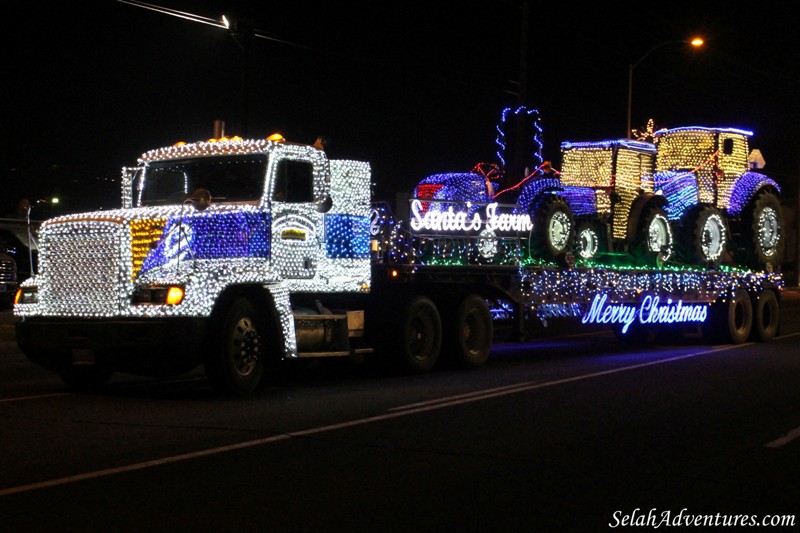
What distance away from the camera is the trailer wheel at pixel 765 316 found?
72.0 feet

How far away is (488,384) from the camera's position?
43.7ft

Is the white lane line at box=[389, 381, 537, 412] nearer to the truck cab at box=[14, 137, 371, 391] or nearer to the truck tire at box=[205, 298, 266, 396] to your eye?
the truck cab at box=[14, 137, 371, 391]

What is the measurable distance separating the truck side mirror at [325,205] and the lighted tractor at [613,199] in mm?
7589

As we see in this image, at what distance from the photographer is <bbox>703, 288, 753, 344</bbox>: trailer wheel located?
21234mm

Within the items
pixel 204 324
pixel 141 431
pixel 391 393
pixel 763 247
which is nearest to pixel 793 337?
pixel 763 247

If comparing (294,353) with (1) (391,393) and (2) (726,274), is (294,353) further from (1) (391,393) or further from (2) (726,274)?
(2) (726,274)

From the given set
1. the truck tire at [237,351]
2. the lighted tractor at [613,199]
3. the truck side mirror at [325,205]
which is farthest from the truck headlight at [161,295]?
the lighted tractor at [613,199]

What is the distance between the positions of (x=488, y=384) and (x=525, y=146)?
458 inches

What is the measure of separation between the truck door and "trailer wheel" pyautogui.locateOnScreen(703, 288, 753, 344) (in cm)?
1103

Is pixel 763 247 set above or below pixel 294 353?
above

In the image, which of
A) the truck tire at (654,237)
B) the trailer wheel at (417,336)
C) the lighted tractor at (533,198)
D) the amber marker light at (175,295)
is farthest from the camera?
the truck tire at (654,237)
